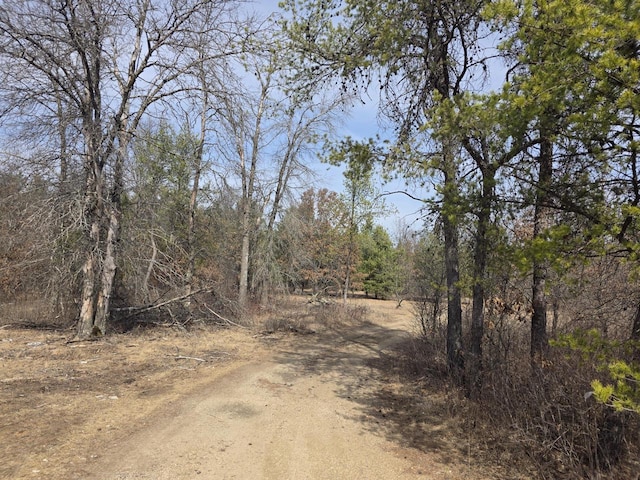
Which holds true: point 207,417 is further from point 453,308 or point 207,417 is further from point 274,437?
point 453,308

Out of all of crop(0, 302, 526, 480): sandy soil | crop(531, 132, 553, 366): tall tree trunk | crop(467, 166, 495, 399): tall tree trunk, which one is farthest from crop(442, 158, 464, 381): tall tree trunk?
crop(531, 132, 553, 366): tall tree trunk

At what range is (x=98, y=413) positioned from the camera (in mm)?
5648

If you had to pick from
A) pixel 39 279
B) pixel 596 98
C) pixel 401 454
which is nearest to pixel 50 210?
pixel 39 279

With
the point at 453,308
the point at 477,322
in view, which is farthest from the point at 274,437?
the point at 453,308

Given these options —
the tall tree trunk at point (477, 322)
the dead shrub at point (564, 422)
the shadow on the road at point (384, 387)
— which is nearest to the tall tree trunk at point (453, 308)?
→ the tall tree trunk at point (477, 322)

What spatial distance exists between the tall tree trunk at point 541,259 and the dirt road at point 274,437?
2.37 m

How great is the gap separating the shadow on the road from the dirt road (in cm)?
7

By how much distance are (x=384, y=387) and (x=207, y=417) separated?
4.10 m

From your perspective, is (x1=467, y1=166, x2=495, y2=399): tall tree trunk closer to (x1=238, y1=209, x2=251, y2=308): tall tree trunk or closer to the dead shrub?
the dead shrub

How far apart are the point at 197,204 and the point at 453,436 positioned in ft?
45.3

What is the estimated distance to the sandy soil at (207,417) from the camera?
442cm

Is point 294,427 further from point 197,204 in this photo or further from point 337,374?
point 197,204

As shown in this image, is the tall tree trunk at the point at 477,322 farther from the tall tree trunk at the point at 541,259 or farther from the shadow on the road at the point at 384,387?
the tall tree trunk at the point at 541,259

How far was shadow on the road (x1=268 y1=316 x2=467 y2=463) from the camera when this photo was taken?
5793mm
